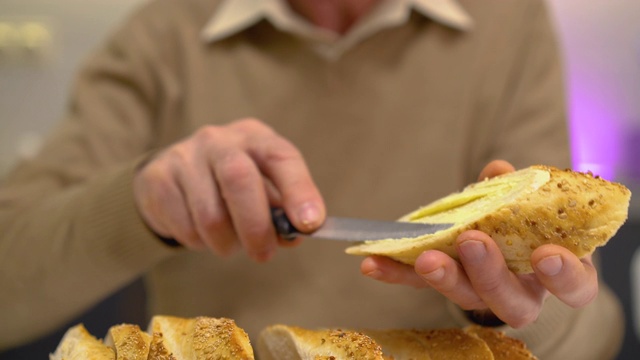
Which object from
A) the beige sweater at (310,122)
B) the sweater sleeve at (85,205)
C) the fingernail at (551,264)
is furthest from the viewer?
the beige sweater at (310,122)

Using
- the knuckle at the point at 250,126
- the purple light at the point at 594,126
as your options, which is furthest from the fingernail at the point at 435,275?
the purple light at the point at 594,126

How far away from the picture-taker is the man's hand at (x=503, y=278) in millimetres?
452

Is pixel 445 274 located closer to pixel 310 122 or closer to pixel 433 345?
pixel 433 345

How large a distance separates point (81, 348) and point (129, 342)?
55mm

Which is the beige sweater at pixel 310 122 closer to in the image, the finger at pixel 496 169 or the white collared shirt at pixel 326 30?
the white collared shirt at pixel 326 30

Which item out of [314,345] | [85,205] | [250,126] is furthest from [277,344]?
[85,205]

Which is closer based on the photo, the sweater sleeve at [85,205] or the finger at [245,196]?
the finger at [245,196]

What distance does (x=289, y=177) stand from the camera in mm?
680

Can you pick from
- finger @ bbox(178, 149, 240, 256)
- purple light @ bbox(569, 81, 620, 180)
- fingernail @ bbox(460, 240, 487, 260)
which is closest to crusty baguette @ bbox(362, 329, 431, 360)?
fingernail @ bbox(460, 240, 487, 260)

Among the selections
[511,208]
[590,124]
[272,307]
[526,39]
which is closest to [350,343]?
[511,208]

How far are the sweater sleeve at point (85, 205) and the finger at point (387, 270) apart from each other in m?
0.36

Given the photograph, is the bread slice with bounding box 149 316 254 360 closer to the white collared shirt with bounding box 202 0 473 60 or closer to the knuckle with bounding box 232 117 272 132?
the knuckle with bounding box 232 117 272 132

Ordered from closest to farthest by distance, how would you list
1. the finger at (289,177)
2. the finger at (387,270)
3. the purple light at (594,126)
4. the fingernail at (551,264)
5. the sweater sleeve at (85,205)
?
the fingernail at (551,264)
the finger at (387,270)
the finger at (289,177)
the sweater sleeve at (85,205)
the purple light at (594,126)

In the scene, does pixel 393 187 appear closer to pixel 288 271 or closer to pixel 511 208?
pixel 288 271
